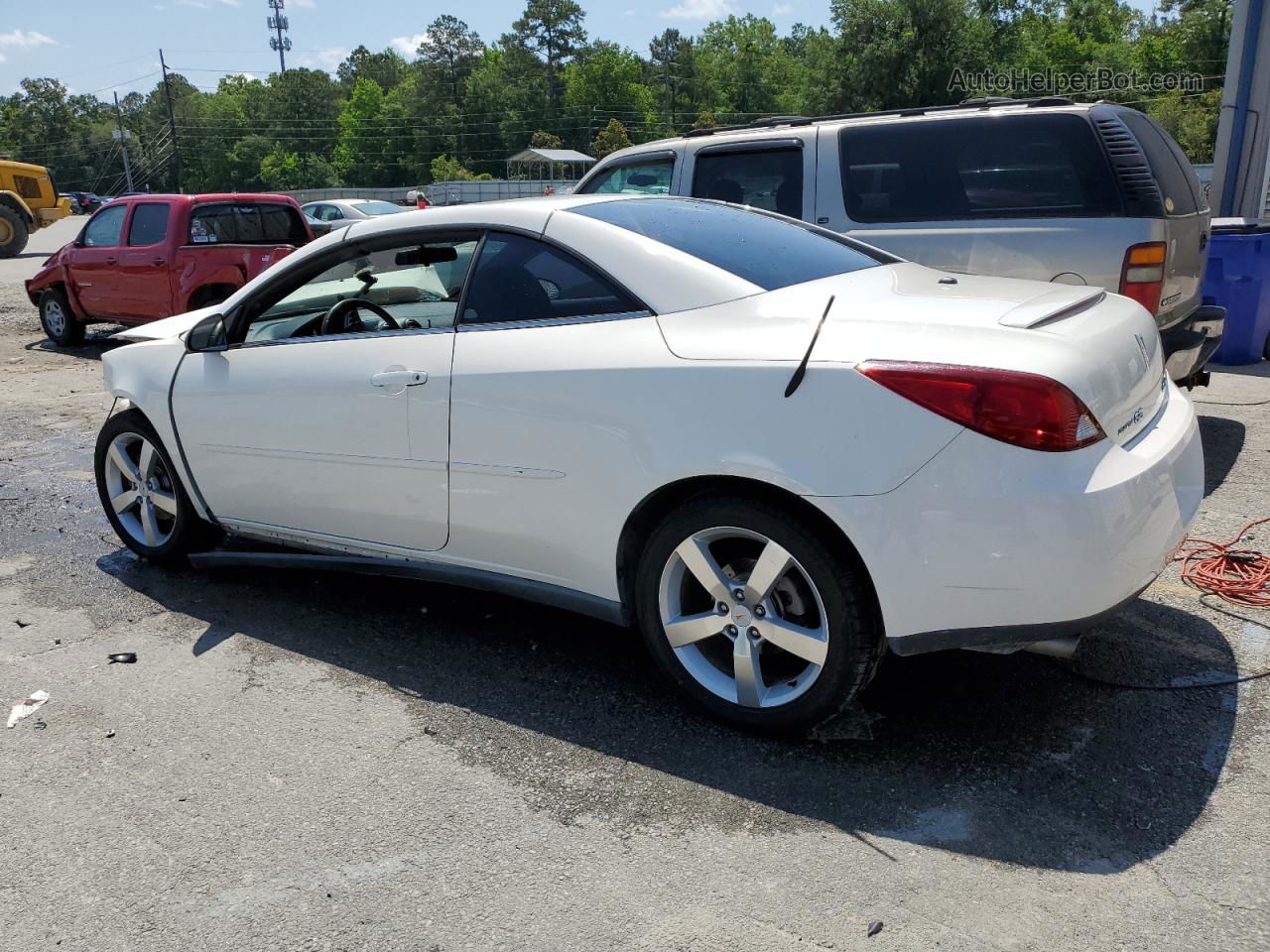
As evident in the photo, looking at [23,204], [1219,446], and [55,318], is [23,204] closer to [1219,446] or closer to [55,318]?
[55,318]

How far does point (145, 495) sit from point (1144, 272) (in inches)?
204

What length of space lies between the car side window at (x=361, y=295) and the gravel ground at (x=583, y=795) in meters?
1.20

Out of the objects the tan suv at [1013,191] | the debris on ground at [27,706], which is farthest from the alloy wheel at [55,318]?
the debris on ground at [27,706]

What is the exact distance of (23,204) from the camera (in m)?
26.9

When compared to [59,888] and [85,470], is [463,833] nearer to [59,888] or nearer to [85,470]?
[59,888]

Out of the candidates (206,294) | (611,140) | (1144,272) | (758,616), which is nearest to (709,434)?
(758,616)

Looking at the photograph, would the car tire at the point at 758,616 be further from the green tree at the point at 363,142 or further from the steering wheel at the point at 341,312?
the green tree at the point at 363,142

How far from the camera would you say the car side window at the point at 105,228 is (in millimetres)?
12078

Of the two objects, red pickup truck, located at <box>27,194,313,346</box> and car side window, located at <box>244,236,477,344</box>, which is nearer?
car side window, located at <box>244,236,477,344</box>

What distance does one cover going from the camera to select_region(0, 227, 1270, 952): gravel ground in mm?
2363

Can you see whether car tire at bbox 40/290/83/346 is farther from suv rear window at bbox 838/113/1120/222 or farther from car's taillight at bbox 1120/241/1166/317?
car's taillight at bbox 1120/241/1166/317

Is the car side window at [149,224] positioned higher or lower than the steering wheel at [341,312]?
higher

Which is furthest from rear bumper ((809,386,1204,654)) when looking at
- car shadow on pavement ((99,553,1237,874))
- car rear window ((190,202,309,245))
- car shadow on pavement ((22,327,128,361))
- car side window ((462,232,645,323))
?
car shadow on pavement ((22,327,128,361))

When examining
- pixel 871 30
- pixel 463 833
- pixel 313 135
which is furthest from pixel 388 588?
pixel 313 135
